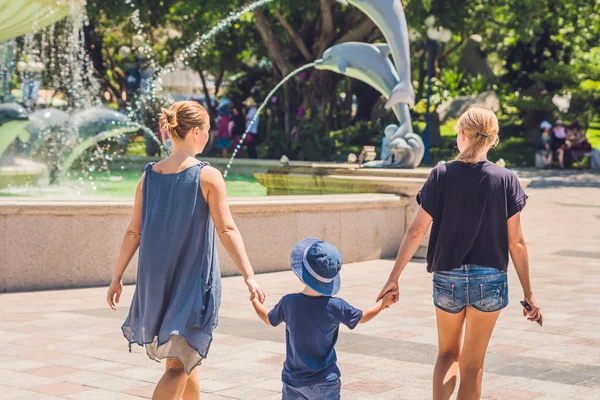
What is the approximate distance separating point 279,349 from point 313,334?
2730 mm

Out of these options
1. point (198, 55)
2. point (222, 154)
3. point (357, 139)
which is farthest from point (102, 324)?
point (198, 55)

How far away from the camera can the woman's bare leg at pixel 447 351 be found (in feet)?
14.9

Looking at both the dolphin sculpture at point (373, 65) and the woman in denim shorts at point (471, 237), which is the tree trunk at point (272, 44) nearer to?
the dolphin sculpture at point (373, 65)

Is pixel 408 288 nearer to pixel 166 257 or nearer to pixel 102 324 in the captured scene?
pixel 102 324

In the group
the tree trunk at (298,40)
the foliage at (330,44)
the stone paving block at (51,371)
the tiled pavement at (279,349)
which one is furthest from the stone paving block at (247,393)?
the tree trunk at (298,40)

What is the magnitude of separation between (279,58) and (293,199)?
1810cm

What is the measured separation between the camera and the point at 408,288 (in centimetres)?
948

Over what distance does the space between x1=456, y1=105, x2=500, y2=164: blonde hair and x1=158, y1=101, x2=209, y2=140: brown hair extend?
1.17 m

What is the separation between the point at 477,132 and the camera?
4441 millimetres

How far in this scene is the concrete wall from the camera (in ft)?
28.8

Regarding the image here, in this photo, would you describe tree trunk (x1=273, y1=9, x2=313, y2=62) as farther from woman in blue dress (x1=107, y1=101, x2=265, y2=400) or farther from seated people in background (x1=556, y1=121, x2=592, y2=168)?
woman in blue dress (x1=107, y1=101, x2=265, y2=400)

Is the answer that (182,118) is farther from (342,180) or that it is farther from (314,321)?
(342,180)

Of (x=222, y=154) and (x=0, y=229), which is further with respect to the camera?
(x=222, y=154)

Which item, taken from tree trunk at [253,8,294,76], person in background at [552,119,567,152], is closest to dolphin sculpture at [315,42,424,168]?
tree trunk at [253,8,294,76]
